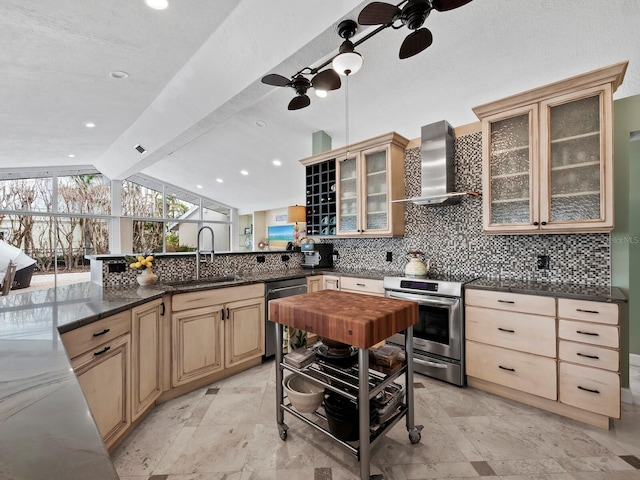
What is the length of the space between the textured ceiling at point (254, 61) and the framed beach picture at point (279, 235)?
421cm

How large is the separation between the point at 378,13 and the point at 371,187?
6.83 ft

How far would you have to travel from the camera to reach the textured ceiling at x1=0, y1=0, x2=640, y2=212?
6.88 feet

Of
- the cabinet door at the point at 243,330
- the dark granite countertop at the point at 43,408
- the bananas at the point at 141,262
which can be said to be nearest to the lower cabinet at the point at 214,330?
the cabinet door at the point at 243,330

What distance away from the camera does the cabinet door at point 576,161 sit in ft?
6.84

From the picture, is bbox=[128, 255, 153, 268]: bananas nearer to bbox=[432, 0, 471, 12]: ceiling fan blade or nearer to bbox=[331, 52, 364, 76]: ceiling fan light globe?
bbox=[331, 52, 364, 76]: ceiling fan light globe

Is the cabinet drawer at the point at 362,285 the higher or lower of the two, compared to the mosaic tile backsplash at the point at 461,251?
lower

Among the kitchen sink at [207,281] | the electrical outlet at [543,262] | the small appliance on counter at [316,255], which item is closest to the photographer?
the electrical outlet at [543,262]

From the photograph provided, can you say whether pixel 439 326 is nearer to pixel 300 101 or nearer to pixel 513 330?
pixel 513 330

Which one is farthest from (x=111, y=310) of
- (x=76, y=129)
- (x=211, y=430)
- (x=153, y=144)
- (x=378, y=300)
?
(x=76, y=129)

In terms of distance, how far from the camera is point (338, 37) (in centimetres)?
195

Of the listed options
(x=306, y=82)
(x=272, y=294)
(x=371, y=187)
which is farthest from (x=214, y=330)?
(x=371, y=187)

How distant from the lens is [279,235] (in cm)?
895

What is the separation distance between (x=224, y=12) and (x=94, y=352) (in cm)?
252

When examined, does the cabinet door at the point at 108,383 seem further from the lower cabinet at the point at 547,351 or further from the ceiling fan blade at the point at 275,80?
the lower cabinet at the point at 547,351
